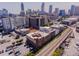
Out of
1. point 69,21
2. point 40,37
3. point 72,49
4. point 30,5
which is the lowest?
point 72,49

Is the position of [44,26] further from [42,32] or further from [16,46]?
[16,46]

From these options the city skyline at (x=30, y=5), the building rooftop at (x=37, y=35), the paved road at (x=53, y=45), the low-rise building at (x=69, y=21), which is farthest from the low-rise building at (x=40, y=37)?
the city skyline at (x=30, y=5)

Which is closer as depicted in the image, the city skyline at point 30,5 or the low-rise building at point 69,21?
the city skyline at point 30,5

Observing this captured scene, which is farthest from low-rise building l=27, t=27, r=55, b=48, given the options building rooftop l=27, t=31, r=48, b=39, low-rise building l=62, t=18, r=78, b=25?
low-rise building l=62, t=18, r=78, b=25

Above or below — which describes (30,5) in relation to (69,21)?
above

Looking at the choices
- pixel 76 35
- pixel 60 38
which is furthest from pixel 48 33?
pixel 76 35

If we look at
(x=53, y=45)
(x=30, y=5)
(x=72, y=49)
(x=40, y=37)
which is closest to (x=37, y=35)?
(x=40, y=37)

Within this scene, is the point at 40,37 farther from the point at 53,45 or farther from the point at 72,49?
the point at 72,49

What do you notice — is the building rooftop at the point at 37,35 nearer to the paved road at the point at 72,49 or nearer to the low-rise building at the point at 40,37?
the low-rise building at the point at 40,37
